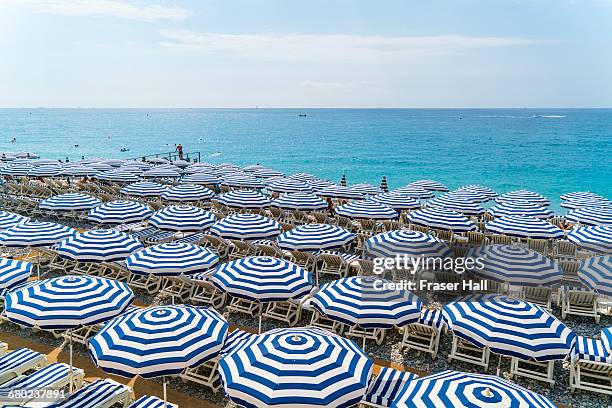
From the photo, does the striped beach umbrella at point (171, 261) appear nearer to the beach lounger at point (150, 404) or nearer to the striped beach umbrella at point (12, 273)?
the striped beach umbrella at point (12, 273)

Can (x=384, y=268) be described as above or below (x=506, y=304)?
below

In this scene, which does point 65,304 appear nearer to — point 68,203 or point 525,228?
point 68,203

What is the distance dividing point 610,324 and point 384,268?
4617 mm

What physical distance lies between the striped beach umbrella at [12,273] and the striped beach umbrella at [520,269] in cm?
869

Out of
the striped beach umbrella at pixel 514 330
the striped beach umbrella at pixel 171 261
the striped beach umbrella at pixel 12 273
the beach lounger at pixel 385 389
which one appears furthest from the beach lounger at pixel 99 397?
the striped beach umbrella at pixel 514 330

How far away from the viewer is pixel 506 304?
6156 millimetres

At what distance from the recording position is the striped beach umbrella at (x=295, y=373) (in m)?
4.36

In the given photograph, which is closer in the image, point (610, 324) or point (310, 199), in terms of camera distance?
point (610, 324)

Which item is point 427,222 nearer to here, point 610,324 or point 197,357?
point 610,324

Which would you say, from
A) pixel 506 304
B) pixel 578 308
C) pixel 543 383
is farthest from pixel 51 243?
pixel 578 308

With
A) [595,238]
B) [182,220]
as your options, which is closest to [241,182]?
[182,220]

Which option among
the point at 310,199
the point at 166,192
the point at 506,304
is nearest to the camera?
the point at 506,304

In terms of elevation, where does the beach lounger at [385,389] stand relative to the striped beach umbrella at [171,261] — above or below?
below

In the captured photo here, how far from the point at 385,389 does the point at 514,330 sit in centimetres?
191
